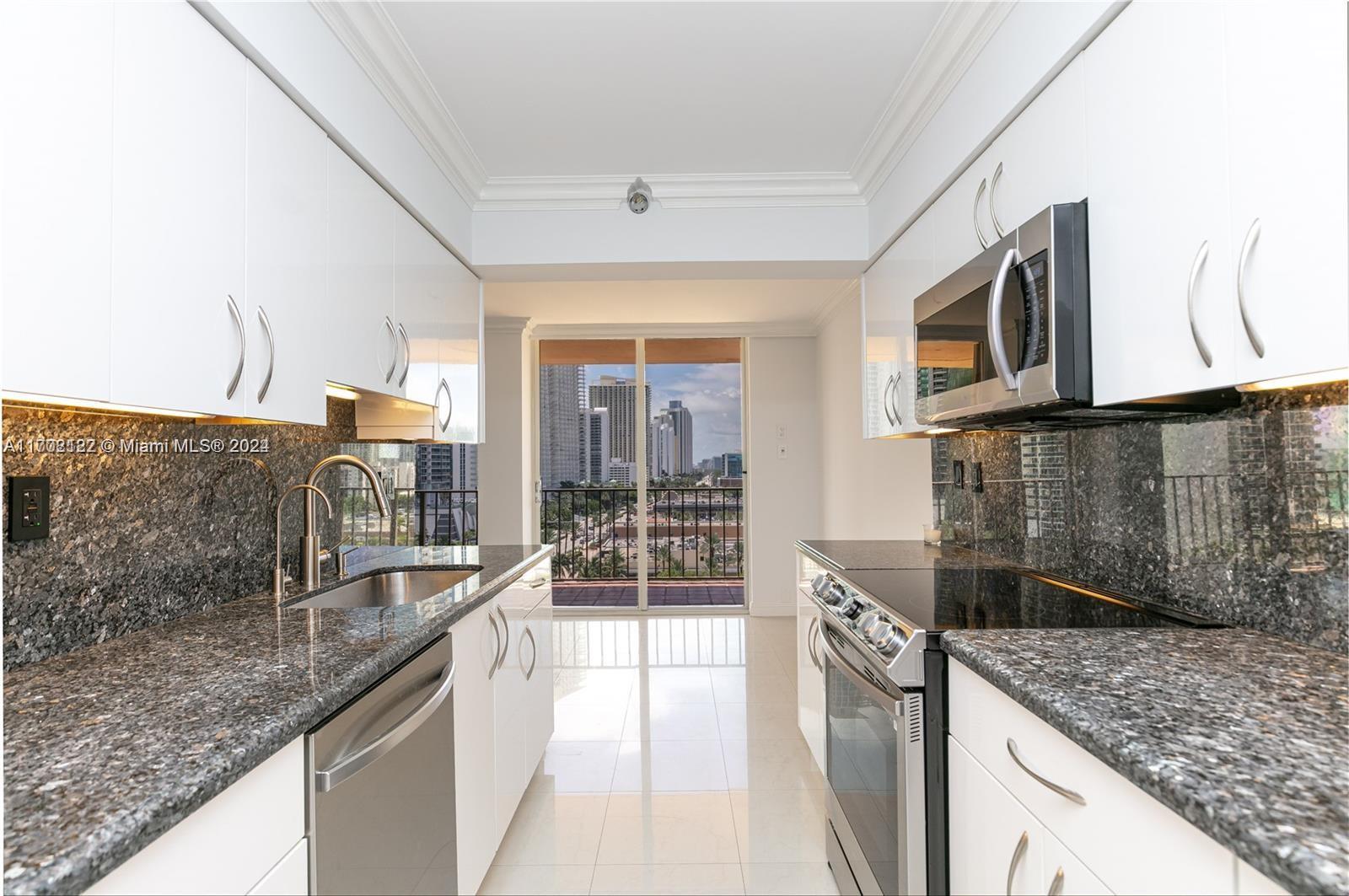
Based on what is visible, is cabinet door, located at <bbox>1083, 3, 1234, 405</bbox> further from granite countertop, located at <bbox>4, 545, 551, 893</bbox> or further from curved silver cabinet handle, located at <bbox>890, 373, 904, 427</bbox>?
granite countertop, located at <bbox>4, 545, 551, 893</bbox>

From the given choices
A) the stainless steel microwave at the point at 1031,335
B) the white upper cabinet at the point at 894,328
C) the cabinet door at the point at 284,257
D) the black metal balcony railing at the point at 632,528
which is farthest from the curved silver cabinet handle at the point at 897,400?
the black metal balcony railing at the point at 632,528

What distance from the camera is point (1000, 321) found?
64.8 inches

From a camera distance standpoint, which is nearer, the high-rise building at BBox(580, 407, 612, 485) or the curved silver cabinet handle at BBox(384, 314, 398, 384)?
the curved silver cabinet handle at BBox(384, 314, 398, 384)

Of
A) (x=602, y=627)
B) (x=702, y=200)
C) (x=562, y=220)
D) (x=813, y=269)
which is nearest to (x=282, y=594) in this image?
(x=562, y=220)

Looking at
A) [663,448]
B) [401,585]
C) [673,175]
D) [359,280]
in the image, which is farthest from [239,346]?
[663,448]

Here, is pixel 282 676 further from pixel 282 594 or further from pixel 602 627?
pixel 602 627

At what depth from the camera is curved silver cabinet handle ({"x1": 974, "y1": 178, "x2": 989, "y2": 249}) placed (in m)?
1.93

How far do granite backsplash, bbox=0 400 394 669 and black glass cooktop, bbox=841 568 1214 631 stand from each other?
1.64m

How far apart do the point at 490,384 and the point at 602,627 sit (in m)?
2.11

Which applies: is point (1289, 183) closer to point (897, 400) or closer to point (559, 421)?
point (897, 400)

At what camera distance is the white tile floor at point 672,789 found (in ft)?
7.20

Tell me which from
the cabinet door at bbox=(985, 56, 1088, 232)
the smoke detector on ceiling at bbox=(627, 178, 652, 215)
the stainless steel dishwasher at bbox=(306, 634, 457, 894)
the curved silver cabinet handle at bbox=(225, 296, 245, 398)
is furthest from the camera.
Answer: the smoke detector on ceiling at bbox=(627, 178, 652, 215)

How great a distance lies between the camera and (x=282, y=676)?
118 cm

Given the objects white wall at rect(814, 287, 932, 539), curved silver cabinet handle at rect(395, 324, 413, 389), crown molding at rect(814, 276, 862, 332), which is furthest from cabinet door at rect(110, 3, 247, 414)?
crown molding at rect(814, 276, 862, 332)
